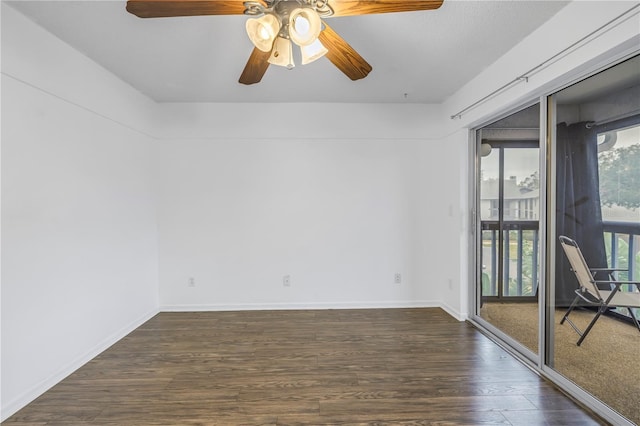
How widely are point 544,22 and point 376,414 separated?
2711mm

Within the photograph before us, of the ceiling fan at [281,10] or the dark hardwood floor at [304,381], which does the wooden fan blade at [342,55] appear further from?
the dark hardwood floor at [304,381]

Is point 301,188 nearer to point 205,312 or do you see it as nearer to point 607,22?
point 205,312

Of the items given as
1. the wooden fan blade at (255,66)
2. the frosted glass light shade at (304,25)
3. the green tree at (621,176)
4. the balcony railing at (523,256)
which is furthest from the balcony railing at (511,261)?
the wooden fan blade at (255,66)

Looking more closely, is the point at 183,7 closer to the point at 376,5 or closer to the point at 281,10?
the point at 281,10

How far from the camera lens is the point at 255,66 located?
195 centimetres

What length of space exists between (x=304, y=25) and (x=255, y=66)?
622mm

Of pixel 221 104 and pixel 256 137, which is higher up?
pixel 221 104

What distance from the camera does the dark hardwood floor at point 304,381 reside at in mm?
1886

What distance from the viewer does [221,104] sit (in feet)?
12.2

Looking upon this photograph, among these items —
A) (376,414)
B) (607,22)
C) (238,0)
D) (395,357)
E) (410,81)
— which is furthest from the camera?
(410,81)

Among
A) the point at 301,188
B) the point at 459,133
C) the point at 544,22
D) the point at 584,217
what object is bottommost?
the point at 584,217

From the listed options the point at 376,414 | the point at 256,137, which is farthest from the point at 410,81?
the point at 376,414

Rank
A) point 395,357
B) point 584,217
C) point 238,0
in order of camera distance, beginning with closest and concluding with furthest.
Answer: point 238,0 → point 584,217 → point 395,357

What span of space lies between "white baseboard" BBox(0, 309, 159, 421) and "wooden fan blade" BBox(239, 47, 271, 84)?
247 centimetres
